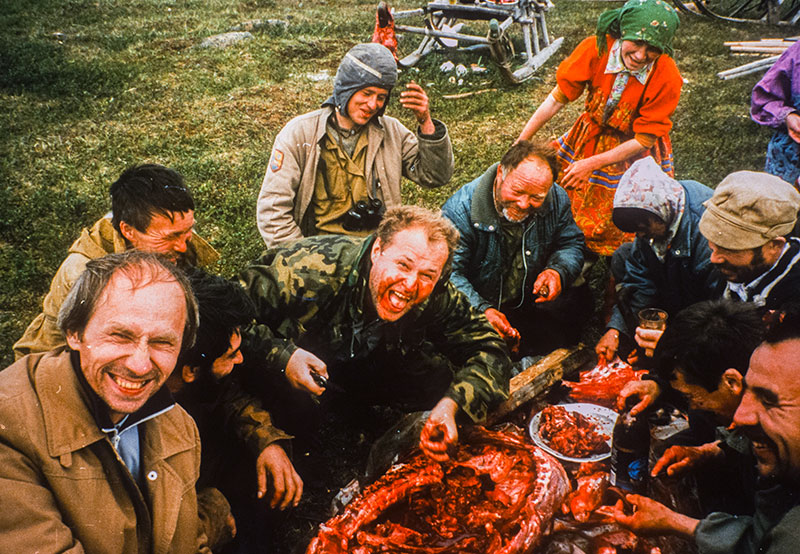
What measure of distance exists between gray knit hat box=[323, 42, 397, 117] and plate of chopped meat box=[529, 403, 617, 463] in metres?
2.42

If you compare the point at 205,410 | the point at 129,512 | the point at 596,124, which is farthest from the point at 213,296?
the point at 596,124

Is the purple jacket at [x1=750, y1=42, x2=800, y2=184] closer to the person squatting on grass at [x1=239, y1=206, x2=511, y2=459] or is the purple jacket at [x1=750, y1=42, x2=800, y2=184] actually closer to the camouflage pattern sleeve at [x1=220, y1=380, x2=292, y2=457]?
the person squatting on grass at [x1=239, y1=206, x2=511, y2=459]

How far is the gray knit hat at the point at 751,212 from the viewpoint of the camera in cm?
322

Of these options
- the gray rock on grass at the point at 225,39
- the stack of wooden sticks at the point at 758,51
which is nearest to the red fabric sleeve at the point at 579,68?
the stack of wooden sticks at the point at 758,51

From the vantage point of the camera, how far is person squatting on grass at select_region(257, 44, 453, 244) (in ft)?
13.6

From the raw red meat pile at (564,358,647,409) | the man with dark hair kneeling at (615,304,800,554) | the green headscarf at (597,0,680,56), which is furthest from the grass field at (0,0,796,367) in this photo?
the man with dark hair kneeling at (615,304,800,554)

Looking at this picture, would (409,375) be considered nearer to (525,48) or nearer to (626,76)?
(626,76)

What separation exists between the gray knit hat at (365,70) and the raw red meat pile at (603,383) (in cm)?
239

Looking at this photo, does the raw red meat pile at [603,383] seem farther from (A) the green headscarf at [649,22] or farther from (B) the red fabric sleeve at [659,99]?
(A) the green headscarf at [649,22]

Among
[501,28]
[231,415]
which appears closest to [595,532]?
[231,415]

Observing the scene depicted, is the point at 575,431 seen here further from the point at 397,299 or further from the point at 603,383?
the point at 397,299

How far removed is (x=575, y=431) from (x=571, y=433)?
32 millimetres

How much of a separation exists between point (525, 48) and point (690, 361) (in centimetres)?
1063

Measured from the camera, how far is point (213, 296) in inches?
107
